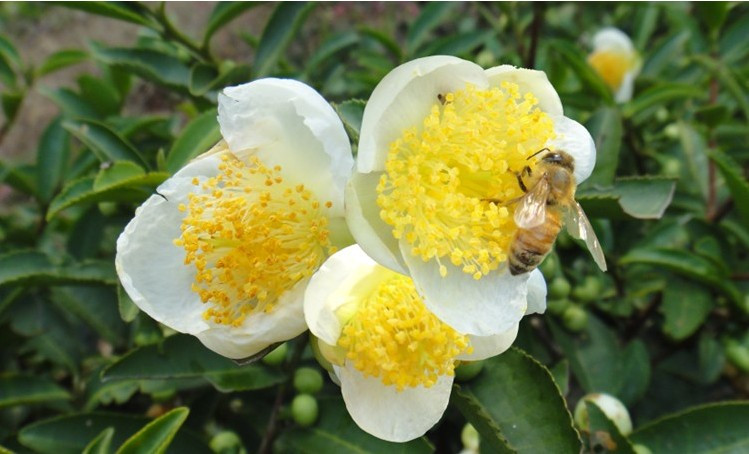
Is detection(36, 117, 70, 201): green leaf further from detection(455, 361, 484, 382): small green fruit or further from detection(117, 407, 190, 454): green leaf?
detection(455, 361, 484, 382): small green fruit

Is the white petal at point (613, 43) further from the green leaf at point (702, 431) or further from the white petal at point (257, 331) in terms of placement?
the white petal at point (257, 331)

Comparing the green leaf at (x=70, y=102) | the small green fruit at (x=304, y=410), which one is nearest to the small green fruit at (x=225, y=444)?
the small green fruit at (x=304, y=410)

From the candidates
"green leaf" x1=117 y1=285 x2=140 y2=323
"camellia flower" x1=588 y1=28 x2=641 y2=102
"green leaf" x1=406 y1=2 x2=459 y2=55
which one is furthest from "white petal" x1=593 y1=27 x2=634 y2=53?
"green leaf" x1=117 y1=285 x2=140 y2=323

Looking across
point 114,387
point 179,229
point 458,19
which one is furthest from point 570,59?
point 458,19

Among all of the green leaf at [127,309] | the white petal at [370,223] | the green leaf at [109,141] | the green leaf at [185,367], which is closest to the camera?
the white petal at [370,223]

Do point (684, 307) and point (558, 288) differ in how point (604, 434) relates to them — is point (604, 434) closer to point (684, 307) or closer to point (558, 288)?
point (558, 288)

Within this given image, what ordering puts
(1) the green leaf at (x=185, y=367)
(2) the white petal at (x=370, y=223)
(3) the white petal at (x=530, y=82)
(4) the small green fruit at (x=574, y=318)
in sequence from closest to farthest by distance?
(2) the white petal at (x=370, y=223) → (3) the white petal at (x=530, y=82) → (1) the green leaf at (x=185, y=367) → (4) the small green fruit at (x=574, y=318)

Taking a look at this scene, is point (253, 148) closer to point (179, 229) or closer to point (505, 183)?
point (179, 229)
